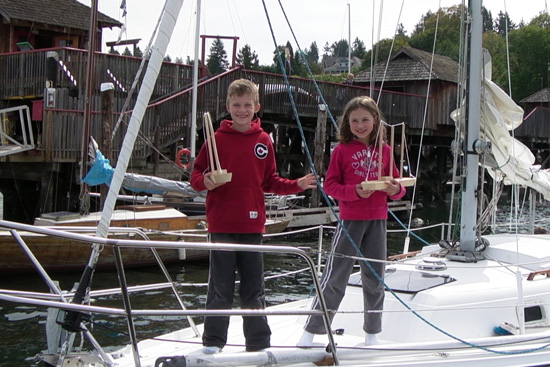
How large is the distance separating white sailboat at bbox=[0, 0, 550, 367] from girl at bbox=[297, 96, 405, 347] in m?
0.18

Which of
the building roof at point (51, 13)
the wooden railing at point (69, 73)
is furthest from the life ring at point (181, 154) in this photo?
the building roof at point (51, 13)

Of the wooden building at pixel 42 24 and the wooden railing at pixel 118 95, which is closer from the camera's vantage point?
the wooden railing at pixel 118 95

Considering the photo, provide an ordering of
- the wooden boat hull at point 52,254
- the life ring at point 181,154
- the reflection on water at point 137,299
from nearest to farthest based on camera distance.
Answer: the reflection on water at point 137,299 < the wooden boat hull at point 52,254 < the life ring at point 181,154

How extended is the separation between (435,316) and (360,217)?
1.14 m

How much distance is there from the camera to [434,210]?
31125 millimetres

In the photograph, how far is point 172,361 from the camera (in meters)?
4.23

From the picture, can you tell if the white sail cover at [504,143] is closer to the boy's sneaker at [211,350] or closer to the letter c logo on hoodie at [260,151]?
the letter c logo on hoodie at [260,151]

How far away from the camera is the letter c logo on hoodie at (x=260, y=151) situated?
4.78 metres

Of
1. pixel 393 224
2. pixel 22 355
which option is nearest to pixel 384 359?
pixel 22 355

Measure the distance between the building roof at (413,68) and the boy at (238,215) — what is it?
1157 inches

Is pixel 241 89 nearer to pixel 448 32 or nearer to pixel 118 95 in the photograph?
pixel 118 95

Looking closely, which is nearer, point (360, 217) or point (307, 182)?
point (307, 182)

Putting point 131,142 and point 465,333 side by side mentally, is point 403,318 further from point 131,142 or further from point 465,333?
point 131,142

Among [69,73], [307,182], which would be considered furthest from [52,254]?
[307,182]
